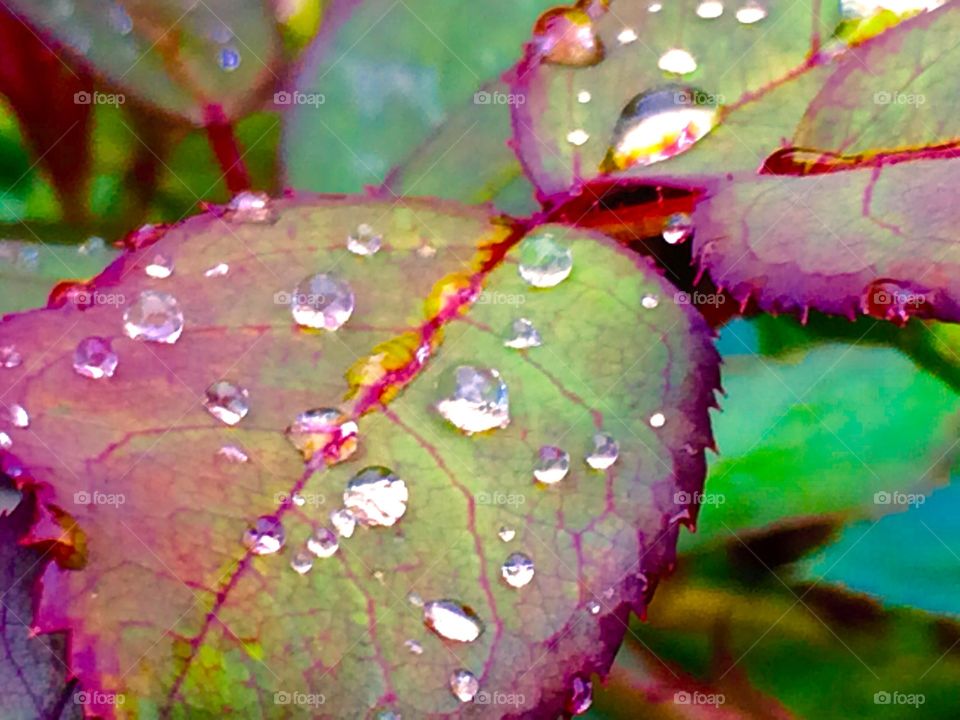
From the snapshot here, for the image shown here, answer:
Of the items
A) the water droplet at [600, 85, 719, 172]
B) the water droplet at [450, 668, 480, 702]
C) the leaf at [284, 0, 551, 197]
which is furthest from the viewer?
the leaf at [284, 0, 551, 197]

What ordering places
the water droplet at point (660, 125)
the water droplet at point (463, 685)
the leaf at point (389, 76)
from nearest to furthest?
1. the water droplet at point (463, 685)
2. the water droplet at point (660, 125)
3. the leaf at point (389, 76)

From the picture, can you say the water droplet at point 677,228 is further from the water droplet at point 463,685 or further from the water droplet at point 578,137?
the water droplet at point 463,685

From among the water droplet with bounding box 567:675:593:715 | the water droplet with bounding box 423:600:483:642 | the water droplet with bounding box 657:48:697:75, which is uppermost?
the water droplet with bounding box 657:48:697:75

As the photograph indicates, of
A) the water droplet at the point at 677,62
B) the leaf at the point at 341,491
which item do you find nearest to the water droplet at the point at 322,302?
the leaf at the point at 341,491

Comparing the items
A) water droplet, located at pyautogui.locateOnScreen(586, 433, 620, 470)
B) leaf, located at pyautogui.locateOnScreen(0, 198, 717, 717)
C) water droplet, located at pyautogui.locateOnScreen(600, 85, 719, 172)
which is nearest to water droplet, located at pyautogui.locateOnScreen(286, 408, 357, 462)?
leaf, located at pyautogui.locateOnScreen(0, 198, 717, 717)

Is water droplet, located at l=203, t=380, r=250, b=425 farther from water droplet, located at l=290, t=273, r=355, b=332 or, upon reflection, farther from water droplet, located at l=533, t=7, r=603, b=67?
water droplet, located at l=533, t=7, r=603, b=67

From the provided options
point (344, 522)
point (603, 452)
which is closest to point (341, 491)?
point (344, 522)

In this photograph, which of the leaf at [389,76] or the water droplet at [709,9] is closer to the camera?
the water droplet at [709,9]

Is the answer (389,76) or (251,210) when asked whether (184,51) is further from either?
(251,210)

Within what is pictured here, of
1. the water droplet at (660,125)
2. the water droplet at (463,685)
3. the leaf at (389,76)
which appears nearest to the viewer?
the water droplet at (463,685)
